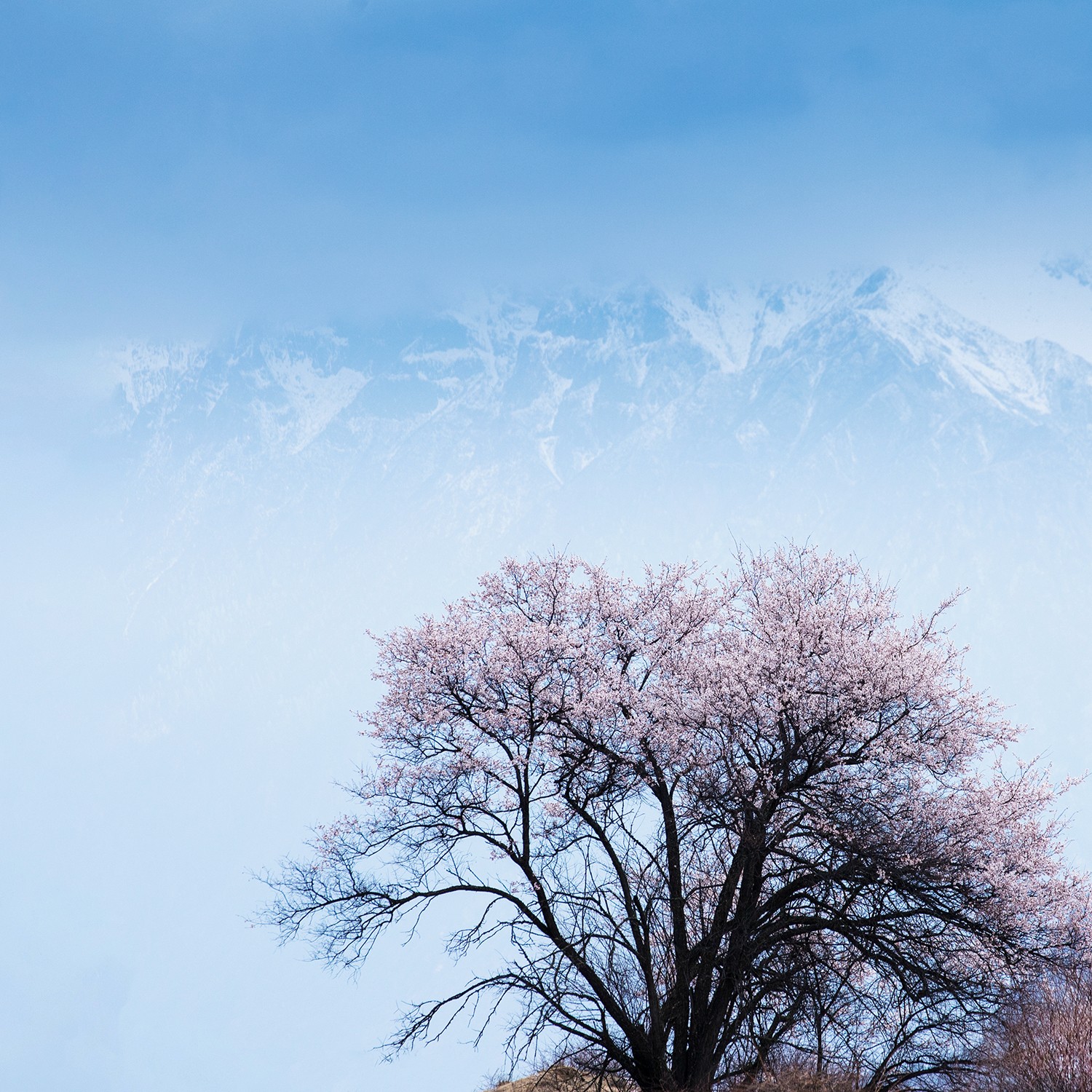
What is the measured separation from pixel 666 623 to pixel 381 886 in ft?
23.8

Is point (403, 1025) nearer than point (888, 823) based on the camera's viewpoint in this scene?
No

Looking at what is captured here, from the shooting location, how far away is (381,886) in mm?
21391

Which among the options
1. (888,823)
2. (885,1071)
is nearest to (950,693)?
(888,823)

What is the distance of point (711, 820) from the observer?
62.3 ft

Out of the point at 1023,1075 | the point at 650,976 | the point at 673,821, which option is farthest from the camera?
the point at 673,821

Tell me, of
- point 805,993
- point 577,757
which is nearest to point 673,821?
point 577,757

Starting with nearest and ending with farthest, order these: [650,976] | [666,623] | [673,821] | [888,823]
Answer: [888,823], [650,976], [673,821], [666,623]

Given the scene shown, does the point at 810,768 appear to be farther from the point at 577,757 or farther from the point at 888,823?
the point at 577,757

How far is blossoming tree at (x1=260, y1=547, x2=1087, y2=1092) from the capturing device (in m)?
18.4

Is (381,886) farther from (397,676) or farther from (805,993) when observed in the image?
(805,993)

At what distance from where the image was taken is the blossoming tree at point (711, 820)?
18422 mm

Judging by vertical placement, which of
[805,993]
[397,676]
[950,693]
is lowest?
[805,993]

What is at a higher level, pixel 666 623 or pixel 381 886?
pixel 666 623

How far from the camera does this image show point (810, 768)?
1869cm
